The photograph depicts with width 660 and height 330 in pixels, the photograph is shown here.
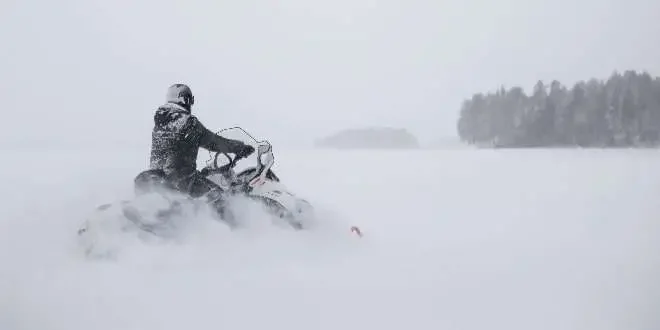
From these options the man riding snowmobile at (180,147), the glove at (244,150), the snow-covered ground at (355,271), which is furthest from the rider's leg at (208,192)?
the glove at (244,150)

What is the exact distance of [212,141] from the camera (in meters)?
4.89

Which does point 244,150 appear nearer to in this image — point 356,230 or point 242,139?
point 242,139

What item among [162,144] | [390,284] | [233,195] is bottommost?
[390,284]

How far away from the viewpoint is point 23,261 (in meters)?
4.25

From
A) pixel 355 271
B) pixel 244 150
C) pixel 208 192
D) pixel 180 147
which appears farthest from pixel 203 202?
pixel 355 271

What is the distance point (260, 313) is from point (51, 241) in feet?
8.49

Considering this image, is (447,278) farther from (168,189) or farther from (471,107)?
(471,107)

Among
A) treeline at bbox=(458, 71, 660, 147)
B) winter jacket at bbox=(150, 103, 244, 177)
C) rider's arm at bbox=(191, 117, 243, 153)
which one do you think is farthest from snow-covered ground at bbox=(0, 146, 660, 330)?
treeline at bbox=(458, 71, 660, 147)

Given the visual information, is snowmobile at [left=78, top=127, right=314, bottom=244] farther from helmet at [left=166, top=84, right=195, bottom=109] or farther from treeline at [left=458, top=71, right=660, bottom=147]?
treeline at [left=458, top=71, right=660, bottom=147]

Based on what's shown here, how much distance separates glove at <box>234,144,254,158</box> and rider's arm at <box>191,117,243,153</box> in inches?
0.8

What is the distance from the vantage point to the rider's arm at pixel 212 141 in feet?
15.8

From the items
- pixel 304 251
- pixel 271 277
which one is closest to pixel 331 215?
pixel 304 251

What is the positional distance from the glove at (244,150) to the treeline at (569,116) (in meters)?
11.2

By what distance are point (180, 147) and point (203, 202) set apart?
545 mm
